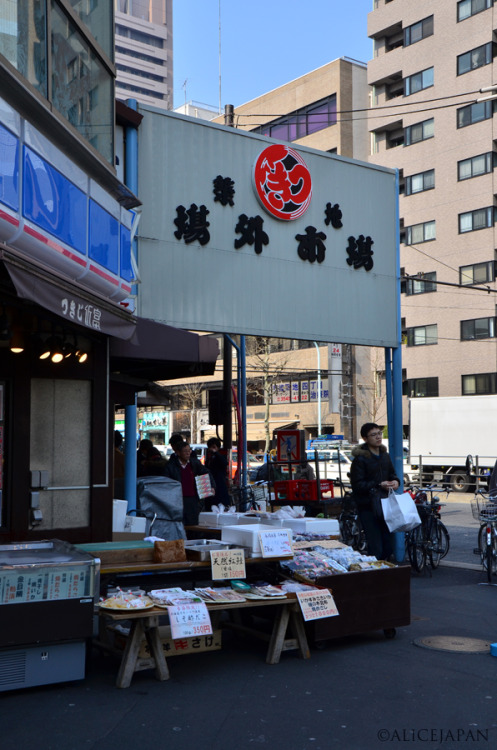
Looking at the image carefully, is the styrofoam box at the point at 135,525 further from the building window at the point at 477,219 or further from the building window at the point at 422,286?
the building window at the point at 422,286

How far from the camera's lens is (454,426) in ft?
113

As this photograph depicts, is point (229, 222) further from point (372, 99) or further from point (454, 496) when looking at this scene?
point (372, 99)

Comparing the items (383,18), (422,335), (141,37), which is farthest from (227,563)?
(141,37)

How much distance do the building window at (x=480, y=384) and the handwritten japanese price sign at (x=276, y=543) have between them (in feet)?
128

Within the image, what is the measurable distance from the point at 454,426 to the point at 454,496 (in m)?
4.14

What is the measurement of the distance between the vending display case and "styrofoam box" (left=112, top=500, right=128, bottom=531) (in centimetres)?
284

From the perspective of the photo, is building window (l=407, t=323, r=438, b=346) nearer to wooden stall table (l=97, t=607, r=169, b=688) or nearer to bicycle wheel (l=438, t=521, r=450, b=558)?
bicycle wheel (l=438, t=521, r=450, b=558)

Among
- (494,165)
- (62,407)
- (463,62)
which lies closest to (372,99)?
(463,62)

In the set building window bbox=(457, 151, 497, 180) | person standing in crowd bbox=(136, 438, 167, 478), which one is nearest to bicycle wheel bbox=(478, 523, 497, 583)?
person standing in crowd bbox=(136, 438, 167, 478)

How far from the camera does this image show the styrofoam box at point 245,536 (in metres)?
7.29

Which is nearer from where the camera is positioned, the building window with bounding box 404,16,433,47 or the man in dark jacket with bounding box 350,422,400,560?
the man in dark jacket with bounding box 350,422,400,560

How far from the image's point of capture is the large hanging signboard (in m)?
11.4

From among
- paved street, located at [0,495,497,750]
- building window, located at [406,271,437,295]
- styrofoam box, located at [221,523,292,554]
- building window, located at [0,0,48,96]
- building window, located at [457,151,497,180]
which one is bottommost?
paved street, located at [0,495,497,750]

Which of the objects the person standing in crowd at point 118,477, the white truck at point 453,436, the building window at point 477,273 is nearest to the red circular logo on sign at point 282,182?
the person standing in crowd at point 118,477
